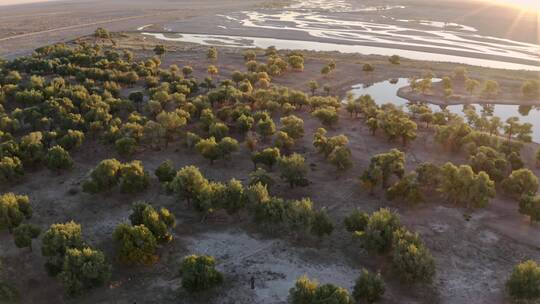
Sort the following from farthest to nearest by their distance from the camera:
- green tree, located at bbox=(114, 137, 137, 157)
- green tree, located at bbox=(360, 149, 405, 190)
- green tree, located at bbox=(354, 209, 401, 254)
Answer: green tree, located at bbox=(114, 137, 137, 157) → green tree, located at bbox=(360, 149, 405, 190) → green tree, located at bbox=(354, 209, 401, 254)

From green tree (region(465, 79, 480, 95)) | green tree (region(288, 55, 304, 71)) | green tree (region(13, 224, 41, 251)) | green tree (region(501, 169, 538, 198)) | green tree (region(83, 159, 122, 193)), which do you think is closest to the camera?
green tree (region(13, 224, 41, 251))

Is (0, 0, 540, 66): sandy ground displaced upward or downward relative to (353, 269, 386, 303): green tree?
upward

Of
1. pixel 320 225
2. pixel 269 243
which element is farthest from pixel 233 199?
pixel 320 225

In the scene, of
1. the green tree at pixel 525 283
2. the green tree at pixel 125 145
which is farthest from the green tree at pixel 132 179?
the green tree at pixel 525 283

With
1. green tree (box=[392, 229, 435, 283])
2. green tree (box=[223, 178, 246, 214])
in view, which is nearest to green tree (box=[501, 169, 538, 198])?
green tree (box=[392, 229, 435, 283])

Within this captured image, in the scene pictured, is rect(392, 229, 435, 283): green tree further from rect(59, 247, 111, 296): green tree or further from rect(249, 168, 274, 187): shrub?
rect(59, 247, 111, 296): green tree

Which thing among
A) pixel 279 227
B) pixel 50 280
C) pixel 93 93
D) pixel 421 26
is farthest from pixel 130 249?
pixel 421 26

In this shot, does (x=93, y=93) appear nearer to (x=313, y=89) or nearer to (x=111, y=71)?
(x=111, y=71)
